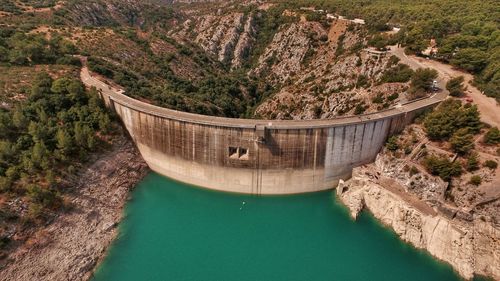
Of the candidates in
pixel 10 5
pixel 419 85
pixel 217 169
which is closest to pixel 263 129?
pixel 217 169

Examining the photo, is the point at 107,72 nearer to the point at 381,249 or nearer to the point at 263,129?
the point at 263,129

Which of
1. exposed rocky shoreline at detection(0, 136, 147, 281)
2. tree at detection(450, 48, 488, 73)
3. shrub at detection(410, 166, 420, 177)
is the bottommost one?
exposed rocky shoreline at detection(0, 136, 147, 281)

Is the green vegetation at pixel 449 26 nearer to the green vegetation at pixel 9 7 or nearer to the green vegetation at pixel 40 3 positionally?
the green vegetation at pixel 40 3

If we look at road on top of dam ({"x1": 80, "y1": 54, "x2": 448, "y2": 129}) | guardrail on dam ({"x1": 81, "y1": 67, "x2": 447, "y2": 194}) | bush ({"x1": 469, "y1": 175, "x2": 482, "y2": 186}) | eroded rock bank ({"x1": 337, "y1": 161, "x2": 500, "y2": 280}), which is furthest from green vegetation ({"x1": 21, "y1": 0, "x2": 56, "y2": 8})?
bush ({"x1": 469, "y1": 175, "x2": 482, "y2": 186})

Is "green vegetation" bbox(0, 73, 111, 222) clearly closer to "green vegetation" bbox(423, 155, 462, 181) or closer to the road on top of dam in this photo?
the road on top of dam

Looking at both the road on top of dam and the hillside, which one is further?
the road on top of dam
